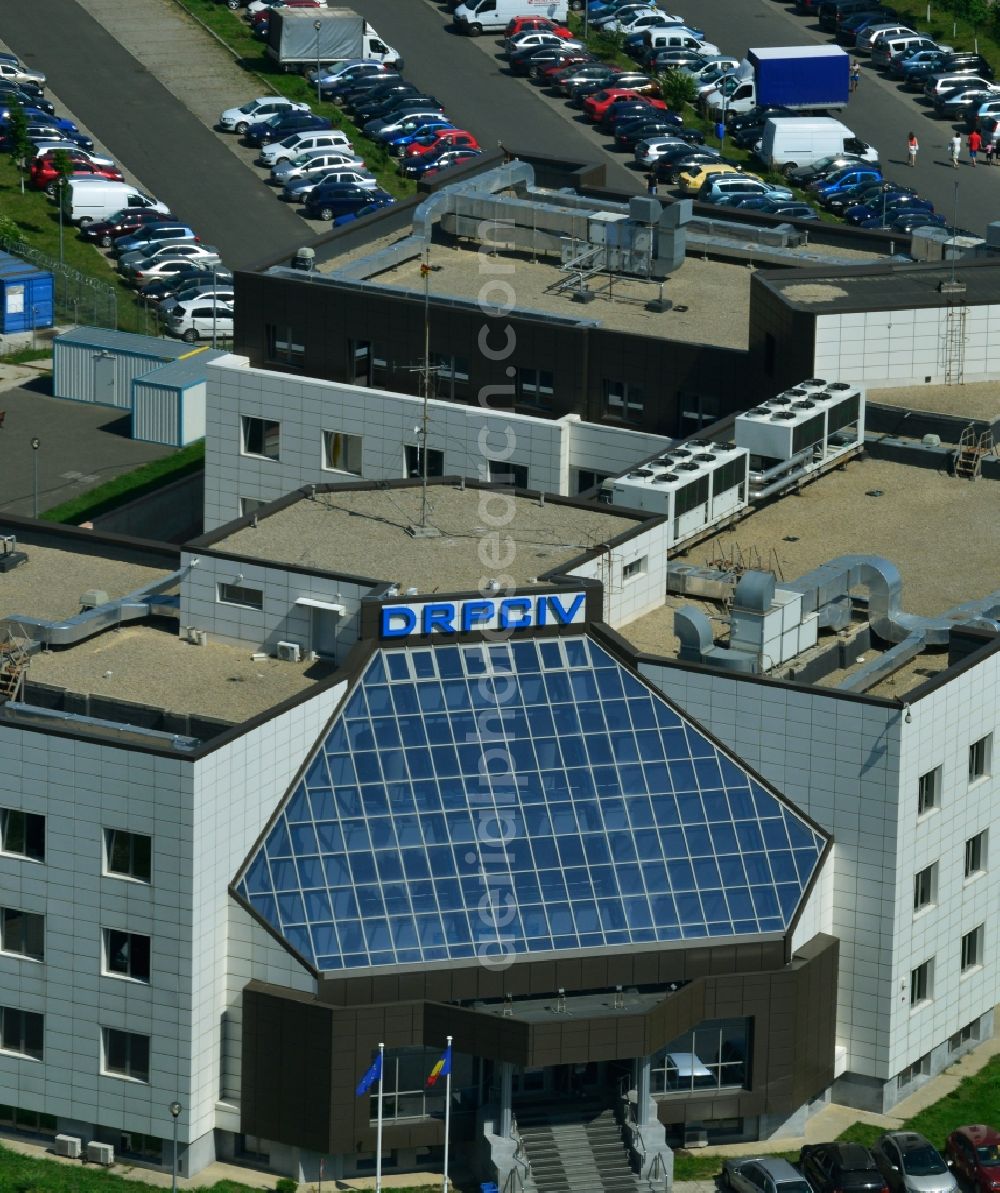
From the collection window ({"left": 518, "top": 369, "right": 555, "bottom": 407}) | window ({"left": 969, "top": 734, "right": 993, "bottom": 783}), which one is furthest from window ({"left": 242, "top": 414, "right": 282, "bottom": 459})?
window ({"left": 969, "top": 734, "right": 993, "bottom": 783})

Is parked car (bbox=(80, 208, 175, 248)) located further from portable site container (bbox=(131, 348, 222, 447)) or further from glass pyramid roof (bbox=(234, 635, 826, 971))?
glass pyramid roof (bbox=(234, 635, 826, 971))

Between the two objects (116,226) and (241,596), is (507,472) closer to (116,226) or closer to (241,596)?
(241,596)

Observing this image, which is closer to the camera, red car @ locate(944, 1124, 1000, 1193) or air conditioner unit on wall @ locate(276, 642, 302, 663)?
red car @ locate(944, 1124, 1000, 1193)

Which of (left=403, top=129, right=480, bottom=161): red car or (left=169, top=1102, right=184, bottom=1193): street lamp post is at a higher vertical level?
(left=403, top=129, right=480, bottom=161): red car

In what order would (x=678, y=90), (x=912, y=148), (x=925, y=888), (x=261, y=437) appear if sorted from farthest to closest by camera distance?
(x=678, y=90) < (x=912, y=148) < (x=261, y=437) < (x=925, y=888)

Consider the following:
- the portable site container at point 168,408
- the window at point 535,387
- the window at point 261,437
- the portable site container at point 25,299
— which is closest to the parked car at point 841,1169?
the window at point 535,387

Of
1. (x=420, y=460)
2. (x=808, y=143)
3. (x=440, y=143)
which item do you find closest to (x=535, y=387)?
(x=420, y=460)

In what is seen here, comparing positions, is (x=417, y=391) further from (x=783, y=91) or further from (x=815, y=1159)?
(x=783, y=91)
